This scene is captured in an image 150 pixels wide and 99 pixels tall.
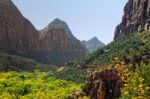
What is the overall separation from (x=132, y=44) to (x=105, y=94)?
91.1 metres

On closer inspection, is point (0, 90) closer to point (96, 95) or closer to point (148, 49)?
point (148, 49)

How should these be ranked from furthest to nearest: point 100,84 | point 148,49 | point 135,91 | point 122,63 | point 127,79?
point 148,49 < point 122,63 < point 100,84 < point 127,79 < point 135,91

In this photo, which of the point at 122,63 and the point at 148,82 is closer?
the point at 148,82

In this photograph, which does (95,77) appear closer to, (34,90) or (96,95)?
(96,95)

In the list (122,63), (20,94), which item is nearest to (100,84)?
(122,63)

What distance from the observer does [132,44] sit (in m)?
198

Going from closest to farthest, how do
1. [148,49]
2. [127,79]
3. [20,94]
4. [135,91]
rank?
1. [135,91]
2. [127,79]
3. [148,49]
4. [20,94]

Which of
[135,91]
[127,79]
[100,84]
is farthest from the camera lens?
[100,84]

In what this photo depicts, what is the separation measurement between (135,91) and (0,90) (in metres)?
108

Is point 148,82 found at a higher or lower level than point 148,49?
lower

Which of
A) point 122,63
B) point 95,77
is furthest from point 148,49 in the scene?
point 95,77

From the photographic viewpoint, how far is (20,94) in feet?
617

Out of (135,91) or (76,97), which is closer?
(135,91)

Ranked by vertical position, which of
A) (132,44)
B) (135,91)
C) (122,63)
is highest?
(132,44)
